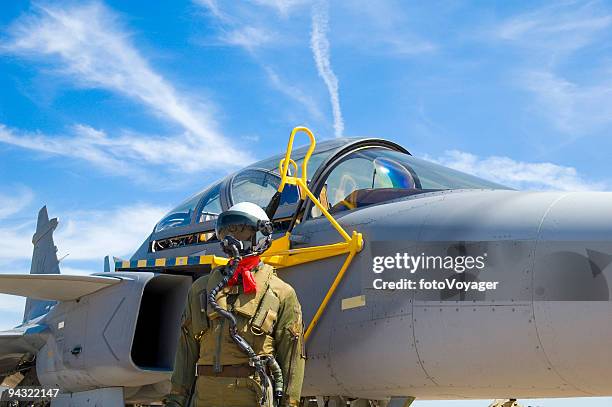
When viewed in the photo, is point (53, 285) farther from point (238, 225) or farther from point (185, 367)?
point (238, 225)

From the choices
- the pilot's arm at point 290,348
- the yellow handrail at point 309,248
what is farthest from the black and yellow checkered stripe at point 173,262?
the pilot's arm at point 290,348

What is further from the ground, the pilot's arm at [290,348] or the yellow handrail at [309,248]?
the yellow handrail at [309,248]

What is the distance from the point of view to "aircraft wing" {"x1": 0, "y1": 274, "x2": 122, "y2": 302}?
754 cm

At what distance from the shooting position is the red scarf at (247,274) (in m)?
4.38

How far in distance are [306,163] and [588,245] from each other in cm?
277

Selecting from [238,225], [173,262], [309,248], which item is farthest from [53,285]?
[238,225]

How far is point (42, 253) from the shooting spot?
13656mm

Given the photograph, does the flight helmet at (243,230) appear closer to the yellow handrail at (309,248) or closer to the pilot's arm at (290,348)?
the pilot's arm at (290,348)

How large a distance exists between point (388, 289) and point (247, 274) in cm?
160

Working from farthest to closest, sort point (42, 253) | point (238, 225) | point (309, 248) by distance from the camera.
Result: point (42, 253), point (309, 248), point (238, 225)

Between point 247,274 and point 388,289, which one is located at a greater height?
point 388,289

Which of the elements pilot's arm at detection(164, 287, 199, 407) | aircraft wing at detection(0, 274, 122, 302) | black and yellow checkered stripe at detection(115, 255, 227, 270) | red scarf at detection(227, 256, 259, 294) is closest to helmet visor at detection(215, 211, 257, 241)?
red scarf at detection(227, 256, 259, 294)

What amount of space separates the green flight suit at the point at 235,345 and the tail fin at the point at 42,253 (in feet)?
28.0

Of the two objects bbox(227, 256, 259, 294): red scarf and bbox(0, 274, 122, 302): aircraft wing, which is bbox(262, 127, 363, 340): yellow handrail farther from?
bbox(0, 274, 122, 302): aircraft wing
